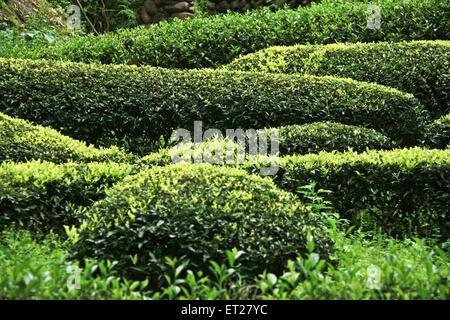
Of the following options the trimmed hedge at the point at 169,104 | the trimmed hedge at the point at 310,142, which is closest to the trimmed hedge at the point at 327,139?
the trimmed hedge at the point at 310,142

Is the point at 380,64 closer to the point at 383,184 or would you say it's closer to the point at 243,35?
the point at 243,35

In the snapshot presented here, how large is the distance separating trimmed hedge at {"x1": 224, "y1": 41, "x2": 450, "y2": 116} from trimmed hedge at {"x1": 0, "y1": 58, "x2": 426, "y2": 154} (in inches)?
34.6

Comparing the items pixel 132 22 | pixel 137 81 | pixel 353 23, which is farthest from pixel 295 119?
pixel 132 22

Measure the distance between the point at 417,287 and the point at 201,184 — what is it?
6.81 ft

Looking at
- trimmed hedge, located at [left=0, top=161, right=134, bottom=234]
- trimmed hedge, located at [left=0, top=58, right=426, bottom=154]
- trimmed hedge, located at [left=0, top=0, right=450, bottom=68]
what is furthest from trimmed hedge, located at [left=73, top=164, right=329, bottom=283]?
trimmed hedge, located at [left=0, top=0, right=450, bottom=68]

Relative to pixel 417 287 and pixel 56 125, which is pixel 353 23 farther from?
pixel 417 287

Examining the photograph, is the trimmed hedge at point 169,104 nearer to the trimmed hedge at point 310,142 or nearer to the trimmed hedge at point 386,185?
the trimmed hedge at point 310,142

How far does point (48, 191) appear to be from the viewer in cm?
482

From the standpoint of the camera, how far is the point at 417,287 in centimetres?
279

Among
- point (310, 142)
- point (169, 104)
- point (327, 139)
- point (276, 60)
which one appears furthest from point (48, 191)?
point (276, 60)

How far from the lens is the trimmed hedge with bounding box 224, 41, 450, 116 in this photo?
8078mm

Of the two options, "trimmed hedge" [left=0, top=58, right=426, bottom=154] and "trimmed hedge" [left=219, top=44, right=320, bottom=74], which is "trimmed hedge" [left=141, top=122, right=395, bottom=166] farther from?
"trimmed hedge" [left=219, top=44, right=320, bottom=74]

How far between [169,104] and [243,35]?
3642 mm

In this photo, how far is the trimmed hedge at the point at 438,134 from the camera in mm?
6938
